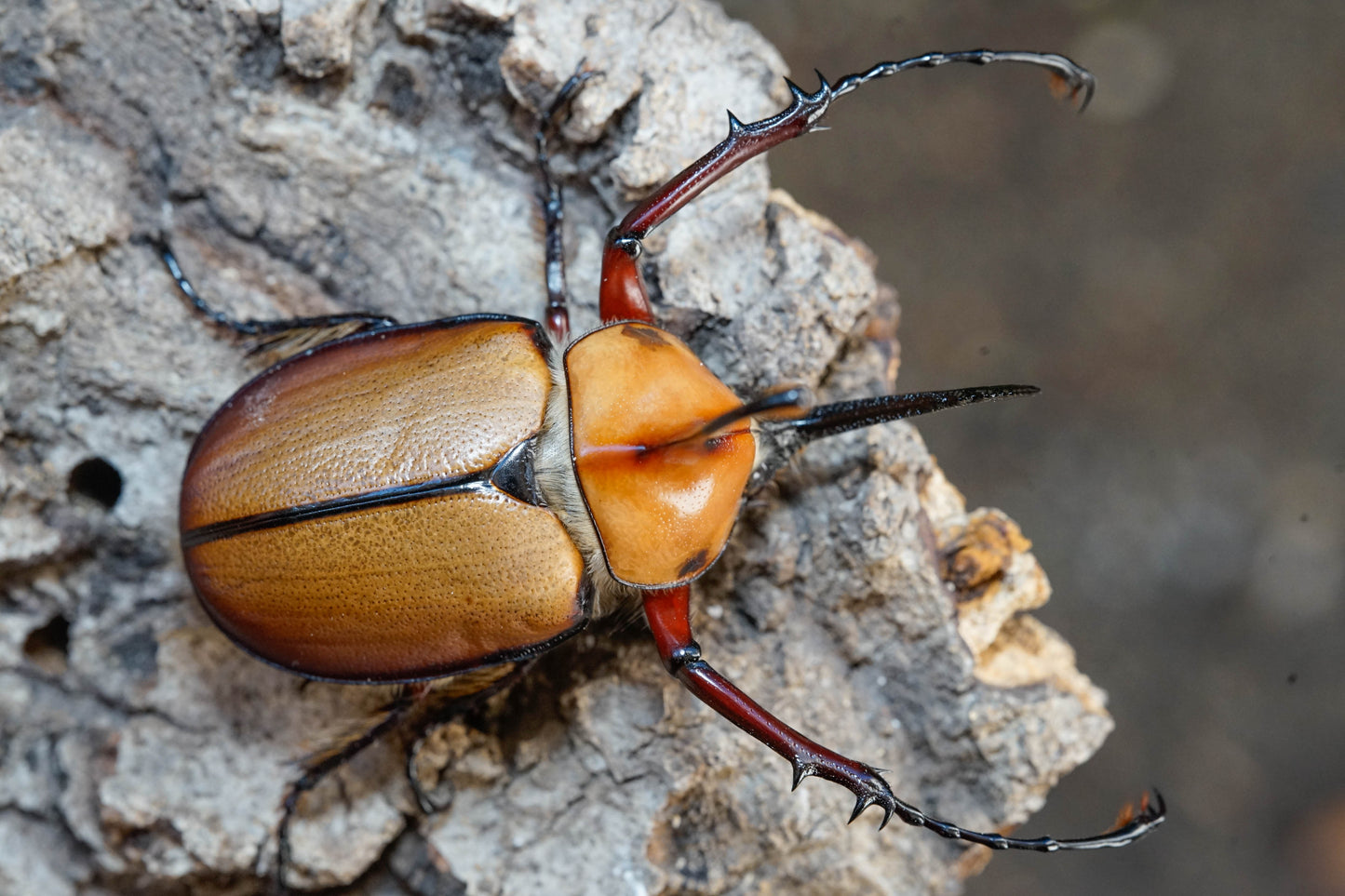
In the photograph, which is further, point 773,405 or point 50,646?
point 50,646

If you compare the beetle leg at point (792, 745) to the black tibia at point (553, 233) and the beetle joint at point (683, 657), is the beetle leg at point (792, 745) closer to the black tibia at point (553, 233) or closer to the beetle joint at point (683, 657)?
the beetle joint at point (683, 657)

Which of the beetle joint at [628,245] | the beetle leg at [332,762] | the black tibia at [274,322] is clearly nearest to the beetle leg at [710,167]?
the beetle joint at [628,245]

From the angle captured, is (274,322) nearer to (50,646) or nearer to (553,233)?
(553,233)

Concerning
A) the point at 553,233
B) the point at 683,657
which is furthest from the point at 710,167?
the point at 683,657

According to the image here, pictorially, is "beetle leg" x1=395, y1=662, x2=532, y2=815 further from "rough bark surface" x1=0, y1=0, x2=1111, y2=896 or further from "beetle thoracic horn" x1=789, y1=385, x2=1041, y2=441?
"beetle thoracic horn" x1=789, y1=385, x2=1041, y2=441

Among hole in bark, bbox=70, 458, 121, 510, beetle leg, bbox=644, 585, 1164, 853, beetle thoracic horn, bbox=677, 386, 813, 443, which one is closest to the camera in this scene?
beetle thoracic horn, bbox=677, 386, 813, 443

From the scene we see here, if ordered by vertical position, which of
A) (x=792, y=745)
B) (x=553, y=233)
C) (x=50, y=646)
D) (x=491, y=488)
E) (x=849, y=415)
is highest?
(x=553, y=233)

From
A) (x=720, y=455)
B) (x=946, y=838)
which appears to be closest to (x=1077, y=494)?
(x=946, y=838)

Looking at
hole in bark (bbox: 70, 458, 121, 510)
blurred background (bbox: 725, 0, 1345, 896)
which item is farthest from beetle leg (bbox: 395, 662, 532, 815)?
blurred background (bbox: 725, 0, 1345, 896)

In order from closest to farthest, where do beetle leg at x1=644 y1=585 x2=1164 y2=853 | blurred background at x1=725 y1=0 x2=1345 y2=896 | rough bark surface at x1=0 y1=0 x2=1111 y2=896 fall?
1. beetle leg at x1=644 y1=585 x2=1164 y2=853
2. rough bark surface at x1=0 y1=0 x2=1111 y2=896
3. blurred background at x1=725 y1=0 x2=1345 y2=896
